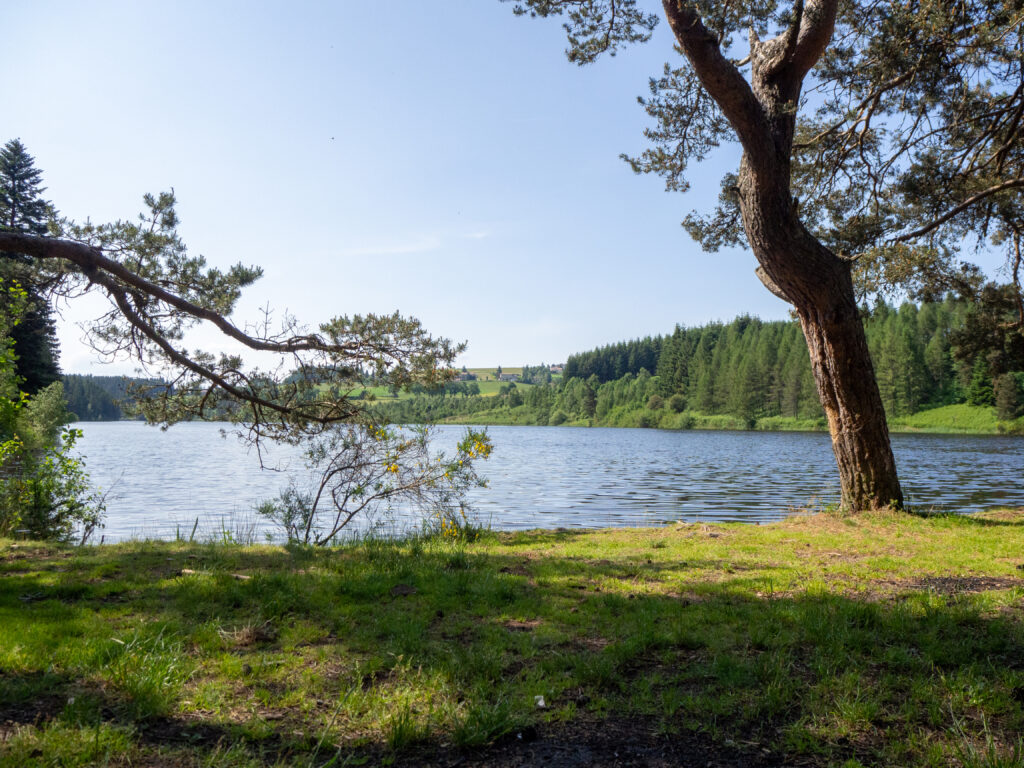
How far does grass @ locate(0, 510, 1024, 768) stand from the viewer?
2.87 metres

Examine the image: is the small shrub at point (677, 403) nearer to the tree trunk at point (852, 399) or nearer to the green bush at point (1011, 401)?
the green bush at point (1011, 401)

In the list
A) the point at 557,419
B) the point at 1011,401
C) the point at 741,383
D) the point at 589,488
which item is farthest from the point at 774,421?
the point at 589,488

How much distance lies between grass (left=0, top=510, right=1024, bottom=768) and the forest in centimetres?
3872

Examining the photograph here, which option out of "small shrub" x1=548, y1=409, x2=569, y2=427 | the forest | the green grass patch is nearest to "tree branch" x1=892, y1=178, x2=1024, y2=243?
the forest

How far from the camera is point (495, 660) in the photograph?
12.1 ft

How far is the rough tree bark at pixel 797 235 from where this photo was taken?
8250 mm

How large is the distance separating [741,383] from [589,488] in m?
82.2

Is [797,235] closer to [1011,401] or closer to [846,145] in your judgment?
[846,145]

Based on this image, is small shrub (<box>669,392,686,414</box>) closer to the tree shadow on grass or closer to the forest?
the forest

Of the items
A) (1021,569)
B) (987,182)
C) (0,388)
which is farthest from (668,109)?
(0,388)

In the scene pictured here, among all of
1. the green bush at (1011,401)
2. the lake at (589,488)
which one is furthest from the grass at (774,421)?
the lake at (589,488)

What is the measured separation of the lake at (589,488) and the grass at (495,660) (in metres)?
5.30

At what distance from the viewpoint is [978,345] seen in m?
14.1

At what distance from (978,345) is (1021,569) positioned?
1034 centimetres
